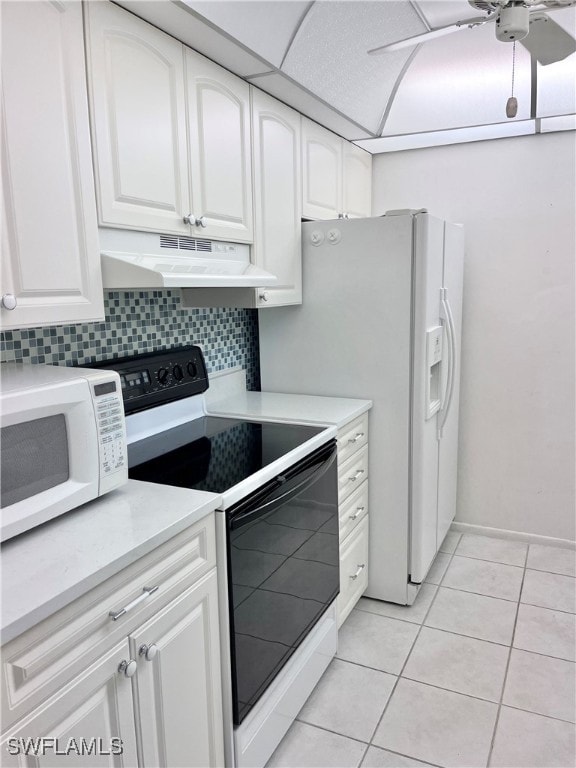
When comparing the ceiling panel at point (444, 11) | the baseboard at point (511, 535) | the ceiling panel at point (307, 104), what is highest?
the ceiling panel at point (444, 11)

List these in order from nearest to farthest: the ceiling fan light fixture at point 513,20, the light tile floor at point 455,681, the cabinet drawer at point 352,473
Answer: the ceiling fan light fixture at point 513,20 → the light tile floor at point 455,681 → the cabinet drawer at point 352,473

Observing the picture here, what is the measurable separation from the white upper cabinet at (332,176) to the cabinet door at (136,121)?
0.90m

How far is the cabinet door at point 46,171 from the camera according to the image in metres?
1.24

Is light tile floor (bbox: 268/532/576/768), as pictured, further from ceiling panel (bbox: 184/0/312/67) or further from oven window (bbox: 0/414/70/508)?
ceiling panel (bbox: 184/0/312/67)

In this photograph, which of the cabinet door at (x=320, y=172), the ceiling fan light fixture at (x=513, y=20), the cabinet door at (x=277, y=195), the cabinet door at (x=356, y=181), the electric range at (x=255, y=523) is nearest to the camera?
the ceiling fan light fixture at (x=513, y=20)

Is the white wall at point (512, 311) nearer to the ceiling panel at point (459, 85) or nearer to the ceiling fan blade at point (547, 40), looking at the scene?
the ceiling panel at point (459, 85)

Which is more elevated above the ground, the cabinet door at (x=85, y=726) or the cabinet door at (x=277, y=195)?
the cabinet door at (x=277, y=195)

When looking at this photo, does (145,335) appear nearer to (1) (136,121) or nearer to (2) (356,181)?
(1) (136,121)

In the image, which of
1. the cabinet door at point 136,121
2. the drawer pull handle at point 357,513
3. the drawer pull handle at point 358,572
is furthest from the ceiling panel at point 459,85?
the drawer pull handle at point 358,572

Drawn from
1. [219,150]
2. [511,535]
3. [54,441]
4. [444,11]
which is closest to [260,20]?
[219,150]

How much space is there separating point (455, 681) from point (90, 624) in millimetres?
1610

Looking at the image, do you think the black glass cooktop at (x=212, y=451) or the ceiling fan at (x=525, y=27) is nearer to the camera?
the ceiling fan at (x=525, y=27)

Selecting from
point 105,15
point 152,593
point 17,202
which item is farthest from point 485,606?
point 105,15

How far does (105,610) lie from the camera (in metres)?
1.12
